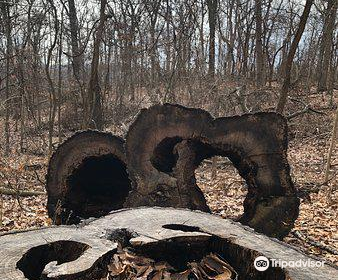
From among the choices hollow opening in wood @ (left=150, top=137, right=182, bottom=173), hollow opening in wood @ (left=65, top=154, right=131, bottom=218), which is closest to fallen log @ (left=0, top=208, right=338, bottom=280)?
hollow opening in wood @ (left=150, top=137, right=182, bottom=173)

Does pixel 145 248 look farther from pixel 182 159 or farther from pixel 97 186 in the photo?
pixel 97 186

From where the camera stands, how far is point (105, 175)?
607 cm

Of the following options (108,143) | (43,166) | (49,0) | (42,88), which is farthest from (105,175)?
(42,88)

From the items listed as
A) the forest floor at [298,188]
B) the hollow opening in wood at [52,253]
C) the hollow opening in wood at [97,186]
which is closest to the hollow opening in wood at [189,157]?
the hollow opening in wood at [97,186]

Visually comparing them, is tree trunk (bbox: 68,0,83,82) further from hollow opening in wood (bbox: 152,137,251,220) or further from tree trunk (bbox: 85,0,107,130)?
hollow opening in wood (bbox: 152,137,251,220)

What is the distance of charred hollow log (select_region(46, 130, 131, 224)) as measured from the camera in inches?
203

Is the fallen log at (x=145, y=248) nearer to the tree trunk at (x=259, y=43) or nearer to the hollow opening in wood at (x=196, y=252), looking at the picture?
the hollow opening in wood at (x=196, y=252)

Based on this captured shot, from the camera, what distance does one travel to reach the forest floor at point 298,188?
17.3ft

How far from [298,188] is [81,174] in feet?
12.8

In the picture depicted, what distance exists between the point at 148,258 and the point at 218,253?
0.58 meters

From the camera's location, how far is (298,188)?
6.84m

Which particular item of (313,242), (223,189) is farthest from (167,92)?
(313,242)

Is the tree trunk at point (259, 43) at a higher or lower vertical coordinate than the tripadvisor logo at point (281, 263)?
higher

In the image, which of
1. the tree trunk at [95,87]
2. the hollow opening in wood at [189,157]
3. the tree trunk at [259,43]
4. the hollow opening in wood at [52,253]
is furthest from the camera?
the tree trunk at [259,43]
